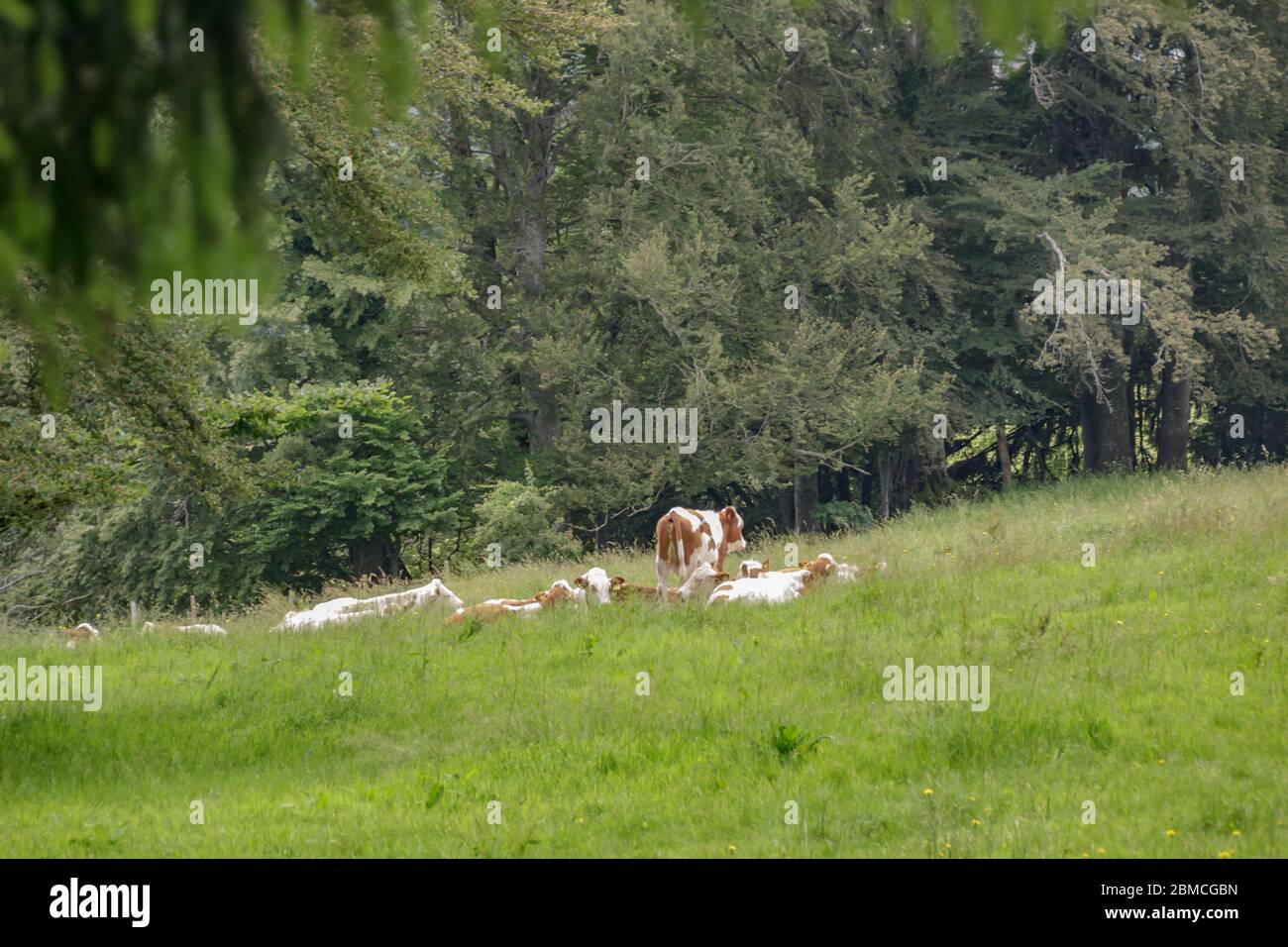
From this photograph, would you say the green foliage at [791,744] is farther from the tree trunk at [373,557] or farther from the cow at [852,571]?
the tree trunk at [373,557]

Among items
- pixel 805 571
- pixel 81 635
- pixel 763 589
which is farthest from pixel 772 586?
pixel 81 635

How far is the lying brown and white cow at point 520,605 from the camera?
47.8 ft

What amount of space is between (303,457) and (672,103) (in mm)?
10925

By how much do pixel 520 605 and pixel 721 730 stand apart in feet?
18.6

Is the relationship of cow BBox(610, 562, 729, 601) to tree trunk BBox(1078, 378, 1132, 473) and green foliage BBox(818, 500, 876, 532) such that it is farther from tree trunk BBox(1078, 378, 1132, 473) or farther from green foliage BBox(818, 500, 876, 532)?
tree trunk BBox(1078, 378, 1132, 473)

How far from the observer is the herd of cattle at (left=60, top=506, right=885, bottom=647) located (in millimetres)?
14609

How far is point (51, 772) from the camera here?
1022 centimetres

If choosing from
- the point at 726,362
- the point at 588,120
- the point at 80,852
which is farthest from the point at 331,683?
the point at 588,120

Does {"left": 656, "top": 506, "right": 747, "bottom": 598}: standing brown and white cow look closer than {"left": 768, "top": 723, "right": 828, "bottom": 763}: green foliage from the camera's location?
No

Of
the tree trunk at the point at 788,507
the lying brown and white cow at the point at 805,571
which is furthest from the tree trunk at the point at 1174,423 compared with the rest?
the lying brown and white cow at the point at 805,571

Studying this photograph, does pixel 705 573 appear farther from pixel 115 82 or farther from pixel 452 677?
pixel 115 82

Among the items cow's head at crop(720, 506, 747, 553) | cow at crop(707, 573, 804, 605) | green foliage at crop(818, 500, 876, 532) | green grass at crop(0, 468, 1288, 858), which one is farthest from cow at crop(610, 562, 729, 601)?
green foliage at crop(818, 500, 876, 532)

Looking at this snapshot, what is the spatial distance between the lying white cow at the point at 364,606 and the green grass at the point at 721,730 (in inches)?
30.6

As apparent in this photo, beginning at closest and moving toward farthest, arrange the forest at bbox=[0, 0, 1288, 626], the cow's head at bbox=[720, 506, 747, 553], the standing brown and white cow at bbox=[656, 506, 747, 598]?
the standing brown and white cow at bbox=[656, 506, 747, 598] < the cow's head at bbox=[720, 506, 747, 553] < the forest at bbox=[0, 0, 1288, 626]
